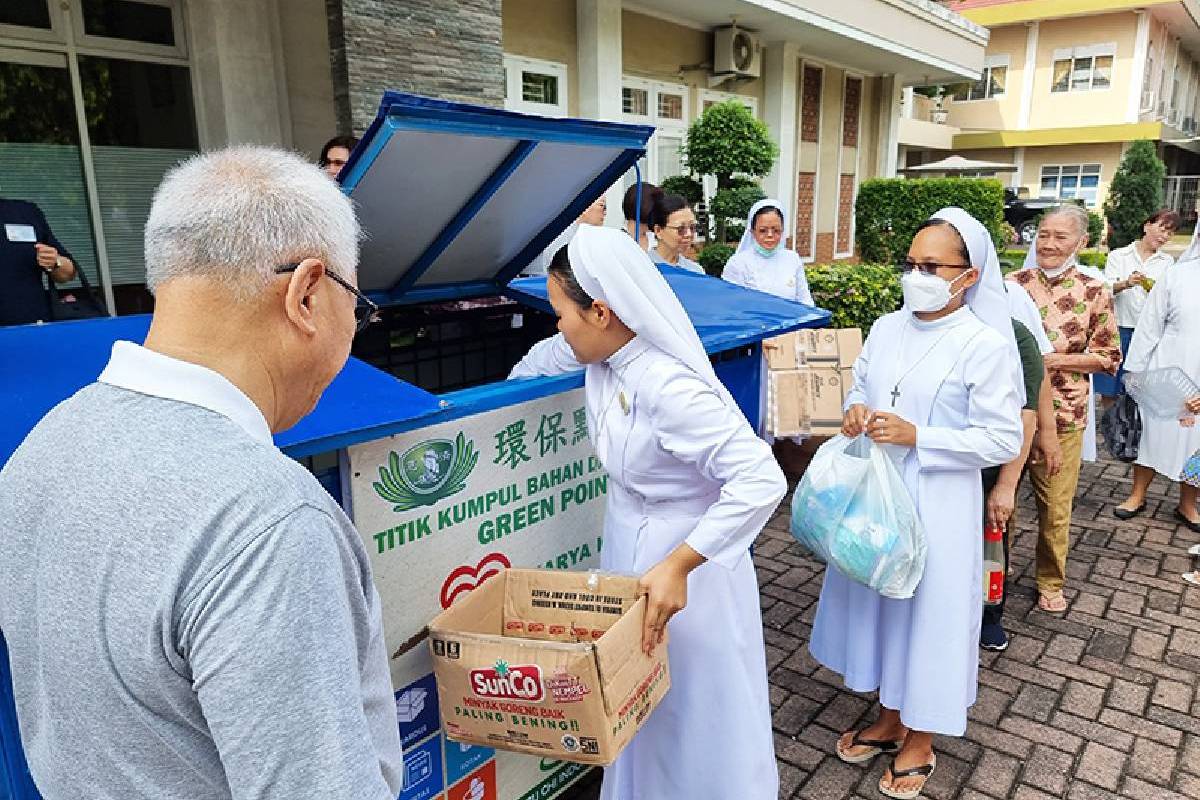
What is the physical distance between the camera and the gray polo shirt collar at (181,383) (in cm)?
85

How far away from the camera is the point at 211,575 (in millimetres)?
755

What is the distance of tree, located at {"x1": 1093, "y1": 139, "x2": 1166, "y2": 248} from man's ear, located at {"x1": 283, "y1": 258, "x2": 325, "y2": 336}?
27.0 m

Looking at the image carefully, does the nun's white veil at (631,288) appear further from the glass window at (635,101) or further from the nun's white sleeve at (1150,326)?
the glass window at (635,101)

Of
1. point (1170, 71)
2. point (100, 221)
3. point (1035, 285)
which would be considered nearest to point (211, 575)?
point (1035, 285)

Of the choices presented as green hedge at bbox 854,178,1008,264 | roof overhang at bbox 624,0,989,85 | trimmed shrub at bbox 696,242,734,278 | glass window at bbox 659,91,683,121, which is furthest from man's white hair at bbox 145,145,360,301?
green hedge at bbox 854,178,1008,264

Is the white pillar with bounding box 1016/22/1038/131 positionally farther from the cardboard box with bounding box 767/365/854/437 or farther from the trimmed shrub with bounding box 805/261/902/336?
the cardboard box with bounding box 767/365/854/437

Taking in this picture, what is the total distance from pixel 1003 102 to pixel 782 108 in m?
19.7

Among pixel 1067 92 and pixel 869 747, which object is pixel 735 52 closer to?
pixel 869 747

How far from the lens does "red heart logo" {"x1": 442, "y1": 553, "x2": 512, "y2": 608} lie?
1.93 m

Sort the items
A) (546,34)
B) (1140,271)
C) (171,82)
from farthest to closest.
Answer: (546,34) < (1140,271) < (171,82)

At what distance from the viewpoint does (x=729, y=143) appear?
360 inches

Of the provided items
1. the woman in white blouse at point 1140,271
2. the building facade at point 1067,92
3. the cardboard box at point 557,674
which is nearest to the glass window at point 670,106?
A: the woman in white blouse at point 1140,271

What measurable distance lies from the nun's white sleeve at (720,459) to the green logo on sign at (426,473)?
0.47 meters

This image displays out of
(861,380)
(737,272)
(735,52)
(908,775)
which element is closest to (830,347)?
(737,272)
